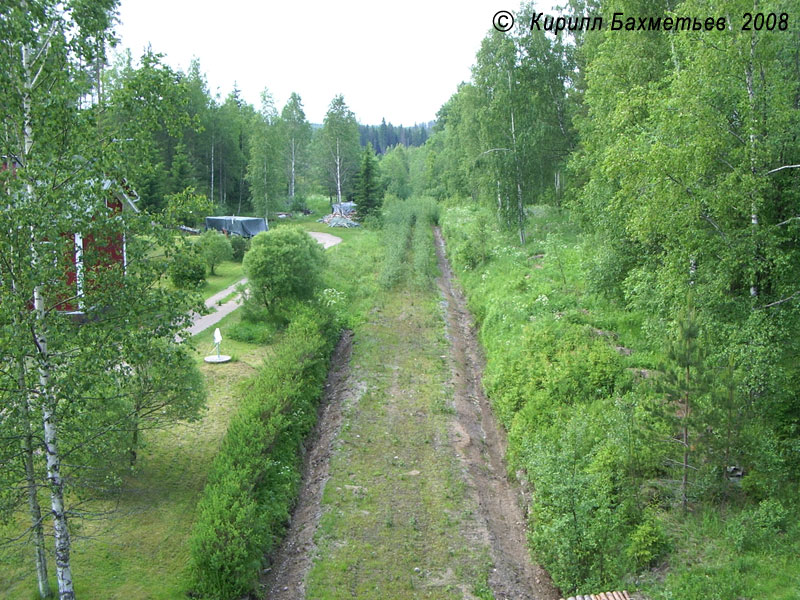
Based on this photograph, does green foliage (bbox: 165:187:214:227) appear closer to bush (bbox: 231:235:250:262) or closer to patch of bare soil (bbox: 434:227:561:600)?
patch of bare soil (bbox: 434:227:561:600)

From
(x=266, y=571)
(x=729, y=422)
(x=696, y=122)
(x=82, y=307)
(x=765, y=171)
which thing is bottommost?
(x=266, y=571)

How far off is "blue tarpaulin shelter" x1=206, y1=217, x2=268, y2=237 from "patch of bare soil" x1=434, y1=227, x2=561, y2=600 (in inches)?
936

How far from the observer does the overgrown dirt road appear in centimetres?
918

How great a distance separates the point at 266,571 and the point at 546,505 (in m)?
4.80

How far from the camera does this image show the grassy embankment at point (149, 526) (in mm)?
8445

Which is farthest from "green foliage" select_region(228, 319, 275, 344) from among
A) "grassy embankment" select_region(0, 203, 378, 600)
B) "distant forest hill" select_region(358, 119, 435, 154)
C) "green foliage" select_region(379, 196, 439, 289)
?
"distant forest hill" select_region(358, 119, 435, 154)

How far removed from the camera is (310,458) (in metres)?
13.2

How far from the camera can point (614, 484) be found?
9.88 m

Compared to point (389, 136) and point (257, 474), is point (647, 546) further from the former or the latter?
point (389, 136)

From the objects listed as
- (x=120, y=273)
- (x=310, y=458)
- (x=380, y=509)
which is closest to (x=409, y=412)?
(x=310, y=458)

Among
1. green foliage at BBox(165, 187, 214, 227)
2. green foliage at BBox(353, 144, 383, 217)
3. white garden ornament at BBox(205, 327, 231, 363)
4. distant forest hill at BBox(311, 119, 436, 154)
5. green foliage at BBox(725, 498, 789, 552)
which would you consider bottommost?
green foliage at BBox(725, 498, 789, 552)

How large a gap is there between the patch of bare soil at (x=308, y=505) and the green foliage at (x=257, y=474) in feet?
0.79

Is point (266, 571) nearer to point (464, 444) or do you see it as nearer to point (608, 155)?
point (464, 444)

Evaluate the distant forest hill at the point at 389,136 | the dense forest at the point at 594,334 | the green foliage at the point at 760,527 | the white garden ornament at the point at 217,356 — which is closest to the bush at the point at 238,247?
the white garden ornament at the point at 217,356
